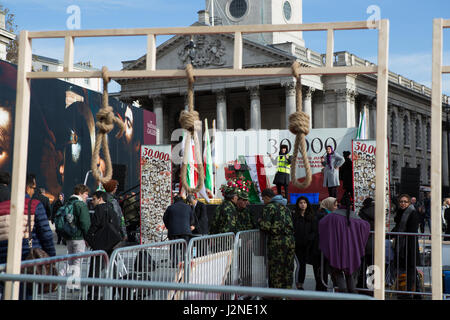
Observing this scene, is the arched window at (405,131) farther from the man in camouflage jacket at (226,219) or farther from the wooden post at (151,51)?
the wooden post at (151,51)

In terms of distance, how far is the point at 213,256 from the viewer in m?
6.57

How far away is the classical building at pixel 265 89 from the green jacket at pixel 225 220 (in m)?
36.9

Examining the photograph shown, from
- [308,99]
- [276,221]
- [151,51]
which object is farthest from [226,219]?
[308,99]

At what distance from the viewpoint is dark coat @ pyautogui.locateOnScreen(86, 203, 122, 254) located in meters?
7.88

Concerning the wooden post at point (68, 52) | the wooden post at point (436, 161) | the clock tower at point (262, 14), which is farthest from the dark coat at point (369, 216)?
the clock tower at point (262, 14)

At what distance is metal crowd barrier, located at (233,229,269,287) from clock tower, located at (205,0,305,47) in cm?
4782

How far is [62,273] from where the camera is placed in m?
4.92

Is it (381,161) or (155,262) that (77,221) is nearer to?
(155,262)

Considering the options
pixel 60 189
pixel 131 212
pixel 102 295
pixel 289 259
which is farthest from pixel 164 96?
pixel 102 295

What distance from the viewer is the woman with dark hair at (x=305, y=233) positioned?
8586 millimetres

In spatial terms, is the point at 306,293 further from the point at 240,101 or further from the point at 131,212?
the point at 240,101

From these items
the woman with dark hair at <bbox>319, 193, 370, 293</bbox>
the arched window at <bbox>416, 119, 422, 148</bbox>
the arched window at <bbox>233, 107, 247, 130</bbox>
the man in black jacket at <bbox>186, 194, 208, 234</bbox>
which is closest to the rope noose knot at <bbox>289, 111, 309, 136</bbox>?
the woman with dark hair at <bbox>319, 193, 370, 293</bbox>

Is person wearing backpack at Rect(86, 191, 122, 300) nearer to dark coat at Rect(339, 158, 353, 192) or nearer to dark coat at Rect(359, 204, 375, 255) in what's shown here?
dark coat at Rect(359, 204, 375, 255)
